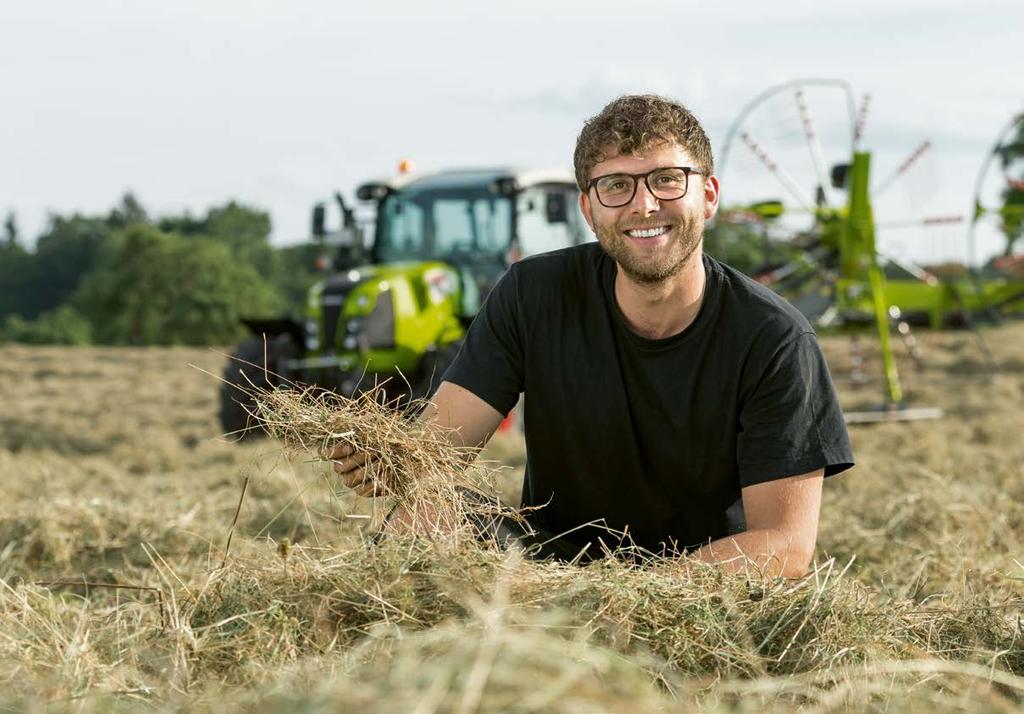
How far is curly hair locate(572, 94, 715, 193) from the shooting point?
3.00 metres

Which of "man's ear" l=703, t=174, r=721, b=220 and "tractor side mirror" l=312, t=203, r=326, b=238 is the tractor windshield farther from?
"man's ear" l=703, t=174, r=721, b=220

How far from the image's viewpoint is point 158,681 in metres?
2.13

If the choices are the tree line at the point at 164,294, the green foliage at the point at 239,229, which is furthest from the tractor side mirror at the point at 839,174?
the green foliage at the point at 239,229

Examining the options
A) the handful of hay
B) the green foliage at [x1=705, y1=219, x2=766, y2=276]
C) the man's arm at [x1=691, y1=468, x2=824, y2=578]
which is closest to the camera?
the handful of hay

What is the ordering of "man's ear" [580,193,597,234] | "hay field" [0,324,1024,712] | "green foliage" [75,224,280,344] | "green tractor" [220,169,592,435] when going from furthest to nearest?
"green foliage" [75,224,280,344]
"green tractor" [220,169,592,435]
"man's ear" [580,193,597,234]
"hay field" [0,324,1024,712]

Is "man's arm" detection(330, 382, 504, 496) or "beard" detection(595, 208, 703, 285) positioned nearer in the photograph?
"beard" detection(595, 208, 703, 285)

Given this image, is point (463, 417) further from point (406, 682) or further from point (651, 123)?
point (406, 682)

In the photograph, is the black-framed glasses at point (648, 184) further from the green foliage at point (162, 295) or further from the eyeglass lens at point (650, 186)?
the green foliage at point (162, 295)

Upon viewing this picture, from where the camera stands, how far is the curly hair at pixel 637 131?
300 cm

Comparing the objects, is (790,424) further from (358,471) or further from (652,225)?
(358,471)

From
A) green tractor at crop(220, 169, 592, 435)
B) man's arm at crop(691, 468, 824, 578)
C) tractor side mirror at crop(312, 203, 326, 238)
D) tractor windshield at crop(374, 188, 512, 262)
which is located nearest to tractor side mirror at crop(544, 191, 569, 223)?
green tractor at crop(220, 169, 592, 435)

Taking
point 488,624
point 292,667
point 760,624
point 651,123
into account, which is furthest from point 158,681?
point 651,123

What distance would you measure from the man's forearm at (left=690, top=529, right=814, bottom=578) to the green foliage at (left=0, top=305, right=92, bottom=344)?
1820 inches

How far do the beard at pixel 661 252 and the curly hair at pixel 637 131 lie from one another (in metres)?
0.16
